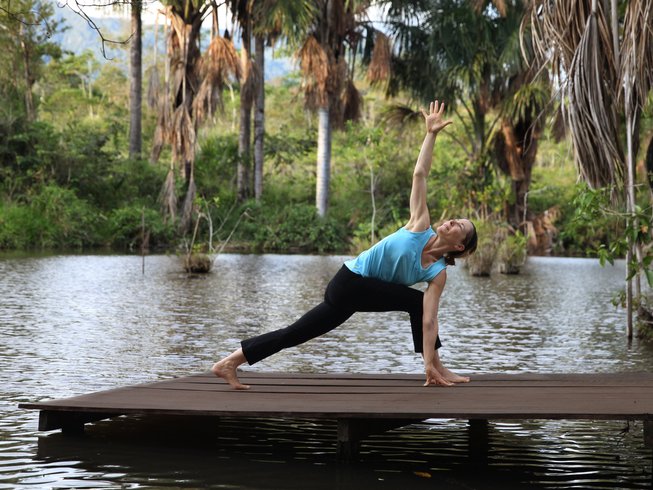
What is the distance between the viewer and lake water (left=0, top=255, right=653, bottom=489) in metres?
6.10

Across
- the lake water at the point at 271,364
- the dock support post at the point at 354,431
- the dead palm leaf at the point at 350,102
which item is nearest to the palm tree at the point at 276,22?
the dead palm leaf at the point at 350,102

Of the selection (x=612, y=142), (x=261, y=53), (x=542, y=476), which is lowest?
(x=542, y=476)

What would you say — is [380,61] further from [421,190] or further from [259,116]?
[421,190]

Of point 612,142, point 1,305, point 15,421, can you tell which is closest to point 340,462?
point 15,421

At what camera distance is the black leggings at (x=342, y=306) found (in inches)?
274

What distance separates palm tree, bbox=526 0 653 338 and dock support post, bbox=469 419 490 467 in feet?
17.6

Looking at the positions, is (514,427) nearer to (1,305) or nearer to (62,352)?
(62,352)

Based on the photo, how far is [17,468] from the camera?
6070 mm

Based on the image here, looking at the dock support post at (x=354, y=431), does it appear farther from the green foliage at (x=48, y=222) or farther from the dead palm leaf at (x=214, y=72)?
the green foliage at (x=48, y=222)

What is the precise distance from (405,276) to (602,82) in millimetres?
6312

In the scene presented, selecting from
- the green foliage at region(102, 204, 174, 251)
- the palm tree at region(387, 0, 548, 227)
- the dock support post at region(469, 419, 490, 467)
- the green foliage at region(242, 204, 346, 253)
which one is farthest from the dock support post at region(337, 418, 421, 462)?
the green foliage at region(242, 204, 346, 253)

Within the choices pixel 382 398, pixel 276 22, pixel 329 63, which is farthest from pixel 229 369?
pixel 329 63

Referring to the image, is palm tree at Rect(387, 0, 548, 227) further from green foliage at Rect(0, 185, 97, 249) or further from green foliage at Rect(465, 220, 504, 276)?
green foliage at Rect(0, 185, 97, 249)

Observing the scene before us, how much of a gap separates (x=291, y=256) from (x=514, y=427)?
27537 millimetres
